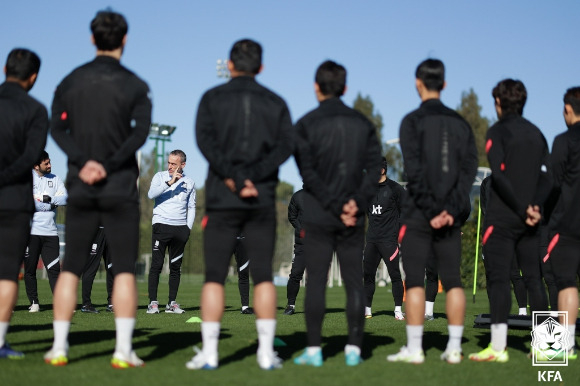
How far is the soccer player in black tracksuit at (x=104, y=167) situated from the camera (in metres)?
5.59

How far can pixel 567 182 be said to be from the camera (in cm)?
690

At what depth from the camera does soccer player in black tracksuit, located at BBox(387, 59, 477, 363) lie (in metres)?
6.28

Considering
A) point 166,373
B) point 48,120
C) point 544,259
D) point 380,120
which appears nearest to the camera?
point 166,373

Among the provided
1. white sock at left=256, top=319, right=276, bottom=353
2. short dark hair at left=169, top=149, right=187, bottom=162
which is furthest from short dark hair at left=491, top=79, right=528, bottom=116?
short dark hair at left=169, top=149, right=187, bottom=162

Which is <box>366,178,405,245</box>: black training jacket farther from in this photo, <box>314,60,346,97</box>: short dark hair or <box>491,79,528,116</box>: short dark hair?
<box>314,60,346,97</box>: short dark hair

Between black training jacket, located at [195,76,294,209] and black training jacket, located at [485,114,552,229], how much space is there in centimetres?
198

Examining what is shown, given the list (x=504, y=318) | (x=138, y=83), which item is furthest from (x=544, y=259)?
(x=138, y=83)

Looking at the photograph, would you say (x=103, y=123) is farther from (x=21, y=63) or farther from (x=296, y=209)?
(x=296, y=209)

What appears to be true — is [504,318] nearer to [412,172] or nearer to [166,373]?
[412,172]

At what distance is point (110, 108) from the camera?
5.60 meters

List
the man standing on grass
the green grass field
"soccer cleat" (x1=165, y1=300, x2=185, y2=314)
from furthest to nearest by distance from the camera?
"soccer cleat" (x1=165, y1=300, x2=185, y2=314)
the man standing on grass
the green grass field

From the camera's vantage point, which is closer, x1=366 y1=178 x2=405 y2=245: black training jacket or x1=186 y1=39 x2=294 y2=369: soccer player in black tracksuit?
x1=186 y1=39 x2=294 y2=369: soccer player in black tracksuit

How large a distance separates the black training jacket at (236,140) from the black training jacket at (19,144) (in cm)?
134

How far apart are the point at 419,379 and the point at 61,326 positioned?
265cm
